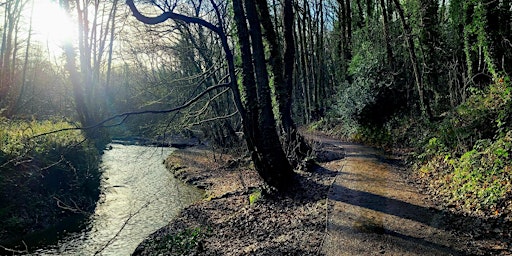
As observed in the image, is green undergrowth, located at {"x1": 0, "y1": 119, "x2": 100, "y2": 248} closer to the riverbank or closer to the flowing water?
the flowing water

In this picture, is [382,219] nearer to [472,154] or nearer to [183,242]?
[472,154]

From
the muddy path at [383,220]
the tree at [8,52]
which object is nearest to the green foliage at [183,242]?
the muddy path at [383,220]

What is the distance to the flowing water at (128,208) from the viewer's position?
9422 mm

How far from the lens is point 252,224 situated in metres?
8.45

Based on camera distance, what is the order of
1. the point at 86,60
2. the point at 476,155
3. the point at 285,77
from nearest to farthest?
the point at 476,155, the point at 285,77, the point at 86,60

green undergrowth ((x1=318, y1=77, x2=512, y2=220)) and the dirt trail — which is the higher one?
green undergrowth ((x1=318, y1=77, x2=512, y2=220))

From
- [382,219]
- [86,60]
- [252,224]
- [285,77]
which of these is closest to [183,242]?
[252,224]

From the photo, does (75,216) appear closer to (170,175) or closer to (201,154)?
(170,175)

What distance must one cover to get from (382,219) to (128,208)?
9.10 metres

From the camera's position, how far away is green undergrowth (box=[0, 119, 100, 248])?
34.5 ft

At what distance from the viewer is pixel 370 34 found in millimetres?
17500

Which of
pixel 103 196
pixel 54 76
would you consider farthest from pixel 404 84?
pixel 54 76

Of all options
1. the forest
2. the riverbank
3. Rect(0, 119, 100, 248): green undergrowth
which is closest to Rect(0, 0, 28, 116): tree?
the forest

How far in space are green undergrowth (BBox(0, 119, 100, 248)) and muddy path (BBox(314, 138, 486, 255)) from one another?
6738mm
